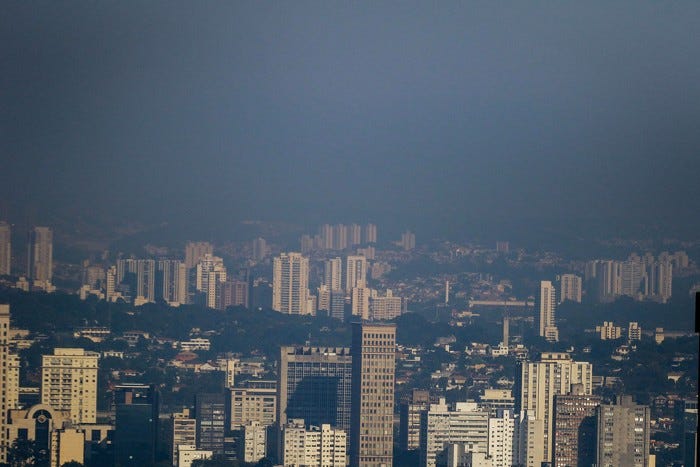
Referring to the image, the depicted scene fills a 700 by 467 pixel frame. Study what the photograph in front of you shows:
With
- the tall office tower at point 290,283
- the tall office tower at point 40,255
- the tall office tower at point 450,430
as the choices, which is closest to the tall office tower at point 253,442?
the tall office tower at point 450,430

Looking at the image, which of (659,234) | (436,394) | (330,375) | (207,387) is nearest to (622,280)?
(659,234)

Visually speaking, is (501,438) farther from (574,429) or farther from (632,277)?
(632,277)

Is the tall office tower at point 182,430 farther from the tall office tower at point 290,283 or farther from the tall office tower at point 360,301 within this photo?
the tall office tower at point 360,301

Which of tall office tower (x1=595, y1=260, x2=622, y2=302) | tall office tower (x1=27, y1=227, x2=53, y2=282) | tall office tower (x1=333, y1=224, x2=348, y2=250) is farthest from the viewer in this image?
tall office tower (x1=333, y1=224, x2=348, y2=250)

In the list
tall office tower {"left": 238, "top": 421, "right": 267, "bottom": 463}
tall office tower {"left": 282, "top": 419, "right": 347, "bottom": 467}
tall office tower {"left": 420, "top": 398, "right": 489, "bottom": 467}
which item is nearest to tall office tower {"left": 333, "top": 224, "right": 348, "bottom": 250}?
tall office tower {"left": 420, "top": 398, "right": 489, "bottom": 467}

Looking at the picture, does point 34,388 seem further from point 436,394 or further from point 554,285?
point 554,285

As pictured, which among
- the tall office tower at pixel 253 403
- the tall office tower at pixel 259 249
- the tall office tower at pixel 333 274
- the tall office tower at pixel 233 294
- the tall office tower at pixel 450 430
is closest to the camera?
the tall office tower at pixel 450 430

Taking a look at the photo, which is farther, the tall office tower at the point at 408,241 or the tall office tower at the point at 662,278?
the tall office tower at the point at 408,241

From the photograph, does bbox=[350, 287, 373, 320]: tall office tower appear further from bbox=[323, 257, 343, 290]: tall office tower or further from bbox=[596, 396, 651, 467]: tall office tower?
bbox=[596, 396, 651, 467]: tall office tower
